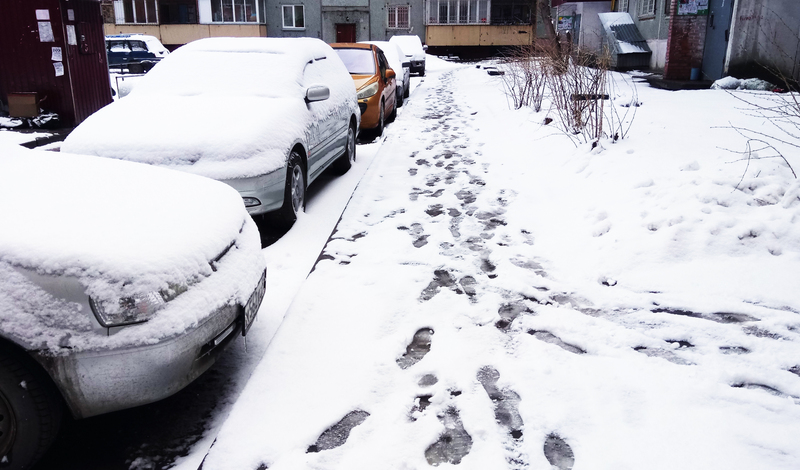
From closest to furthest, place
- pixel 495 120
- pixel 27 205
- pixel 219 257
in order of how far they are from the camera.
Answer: pixel 27 205 < pixel 219 257 < pixel 495 120

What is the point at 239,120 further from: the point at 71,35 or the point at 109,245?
the point at 71,35

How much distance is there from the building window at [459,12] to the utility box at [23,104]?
1151 inches

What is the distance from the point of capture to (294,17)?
38.4m

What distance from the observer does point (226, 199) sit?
3307 millimetres

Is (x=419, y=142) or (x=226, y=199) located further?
(x=419, y=142)

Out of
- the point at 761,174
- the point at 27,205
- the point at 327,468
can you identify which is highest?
the point at 27,205

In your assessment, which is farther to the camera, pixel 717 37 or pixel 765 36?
pixel 717 37

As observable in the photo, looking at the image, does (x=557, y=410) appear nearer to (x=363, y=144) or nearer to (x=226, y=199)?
(x=226, y=199)

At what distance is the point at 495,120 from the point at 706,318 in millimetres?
8021

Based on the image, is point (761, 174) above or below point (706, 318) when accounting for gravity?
above

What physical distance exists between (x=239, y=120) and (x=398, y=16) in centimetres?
3501

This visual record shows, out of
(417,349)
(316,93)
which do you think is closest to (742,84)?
(316,93)

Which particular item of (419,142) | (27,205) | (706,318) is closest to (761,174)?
(706,318)

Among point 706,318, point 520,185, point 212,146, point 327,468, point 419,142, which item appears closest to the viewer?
point 327,468
